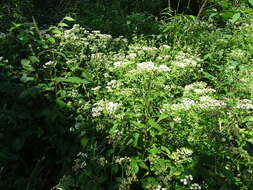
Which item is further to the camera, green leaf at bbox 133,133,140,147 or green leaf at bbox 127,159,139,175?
green leaf at bbox 133,133,140,147

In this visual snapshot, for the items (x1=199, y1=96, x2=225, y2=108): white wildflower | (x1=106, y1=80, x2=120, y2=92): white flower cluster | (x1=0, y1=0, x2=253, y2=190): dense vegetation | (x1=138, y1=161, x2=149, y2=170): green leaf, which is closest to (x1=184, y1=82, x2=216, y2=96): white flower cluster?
(x1=0, y1=0, x2=253, y2=190): dense vegetation

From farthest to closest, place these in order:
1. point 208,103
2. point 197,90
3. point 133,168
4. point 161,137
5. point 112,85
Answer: point 112,85
point 197,90
point 208,103
point 161,137
point 133,168

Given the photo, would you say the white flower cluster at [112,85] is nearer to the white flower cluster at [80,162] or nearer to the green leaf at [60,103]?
the green leaf at [60,103]

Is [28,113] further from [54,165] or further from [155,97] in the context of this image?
[155,97]

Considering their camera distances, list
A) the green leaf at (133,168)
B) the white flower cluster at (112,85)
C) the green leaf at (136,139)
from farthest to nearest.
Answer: the white flower cluster at (112,85) < the green leaf at (136,139) < the green leaf at (133,168)

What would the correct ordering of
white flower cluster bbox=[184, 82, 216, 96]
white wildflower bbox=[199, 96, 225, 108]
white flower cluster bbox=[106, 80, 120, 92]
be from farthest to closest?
white flower cluster bbox=[106, 80, 120, 92]
white flower cluster bbox=[184, 82, 216, 96]
white wildflower bbox=[199, 96, 225, 108]

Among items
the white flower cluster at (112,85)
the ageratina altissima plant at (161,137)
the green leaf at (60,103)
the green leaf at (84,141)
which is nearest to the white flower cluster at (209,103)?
the ageratina altissima plant at (161,137)

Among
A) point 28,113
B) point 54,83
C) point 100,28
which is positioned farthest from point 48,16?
point 28,113

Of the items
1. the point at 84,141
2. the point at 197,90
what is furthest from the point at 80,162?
the point at 197,90

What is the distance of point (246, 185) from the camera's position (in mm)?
1796

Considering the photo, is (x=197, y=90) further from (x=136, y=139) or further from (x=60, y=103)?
(x=60, y=103)

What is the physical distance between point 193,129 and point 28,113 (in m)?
1.35

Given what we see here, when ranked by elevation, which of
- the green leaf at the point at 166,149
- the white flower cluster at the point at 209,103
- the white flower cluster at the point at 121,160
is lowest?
the green leaf at the point at 166,149

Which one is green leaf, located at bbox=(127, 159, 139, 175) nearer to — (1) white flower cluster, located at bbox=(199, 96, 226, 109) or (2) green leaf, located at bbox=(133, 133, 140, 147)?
(2) green leaf, located at bbox=(133, 133, 140, 147)
